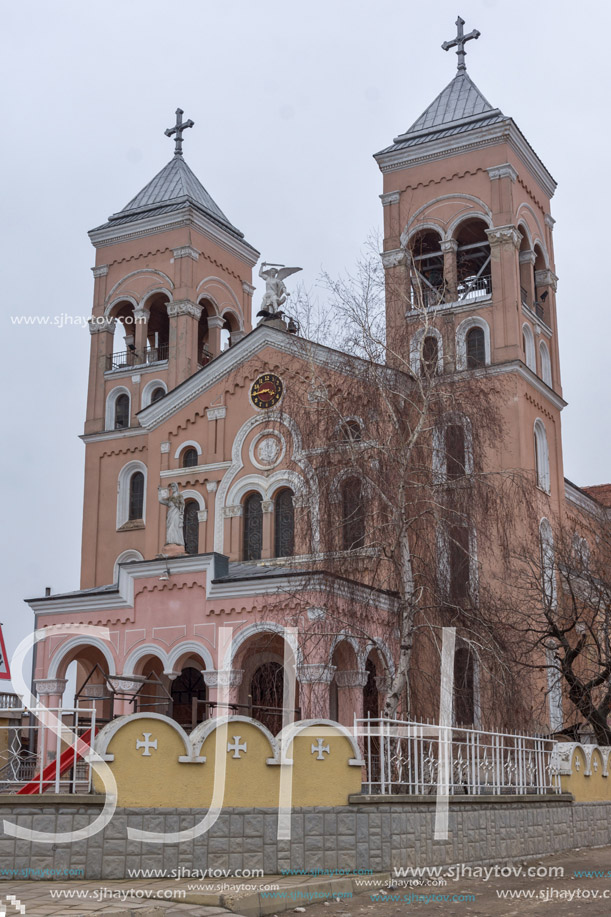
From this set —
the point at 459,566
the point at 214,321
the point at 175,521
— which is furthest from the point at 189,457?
the point at 459,566

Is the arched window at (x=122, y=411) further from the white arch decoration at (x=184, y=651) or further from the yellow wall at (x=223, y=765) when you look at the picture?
the yellow wall at (x=223, y=765)

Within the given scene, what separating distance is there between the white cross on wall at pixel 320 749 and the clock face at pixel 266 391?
625 inches

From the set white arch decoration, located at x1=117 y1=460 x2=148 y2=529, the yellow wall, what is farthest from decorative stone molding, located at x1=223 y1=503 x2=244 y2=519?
the yellow wall

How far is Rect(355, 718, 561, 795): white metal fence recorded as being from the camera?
1470cm

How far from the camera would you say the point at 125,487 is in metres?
34.7

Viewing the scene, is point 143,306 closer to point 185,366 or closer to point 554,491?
point 185,366

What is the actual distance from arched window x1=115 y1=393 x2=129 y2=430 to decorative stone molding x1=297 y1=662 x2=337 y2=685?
1679 centimetres

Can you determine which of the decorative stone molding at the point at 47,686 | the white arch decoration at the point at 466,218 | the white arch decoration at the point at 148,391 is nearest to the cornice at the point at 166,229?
the white arch decoration at the point at 148,391

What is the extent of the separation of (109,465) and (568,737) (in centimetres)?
1622

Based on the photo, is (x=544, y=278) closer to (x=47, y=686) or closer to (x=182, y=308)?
(x=182, y=308)

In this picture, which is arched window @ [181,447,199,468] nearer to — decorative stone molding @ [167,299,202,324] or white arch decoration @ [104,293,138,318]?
decorative stone molding @ [167,299,202,324]

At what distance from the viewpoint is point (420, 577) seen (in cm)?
1847

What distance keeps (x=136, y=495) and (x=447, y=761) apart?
20743mm

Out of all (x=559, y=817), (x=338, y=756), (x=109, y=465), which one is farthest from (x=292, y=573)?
(x=109, y=465)
